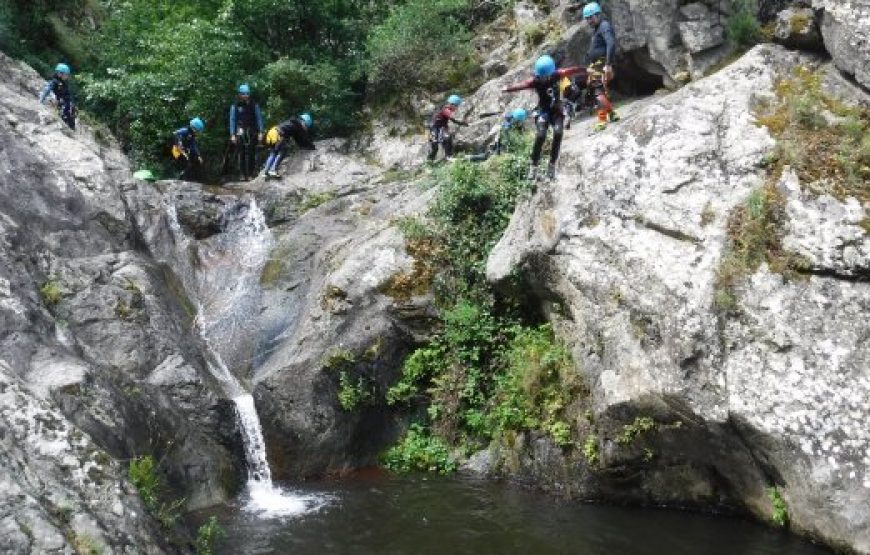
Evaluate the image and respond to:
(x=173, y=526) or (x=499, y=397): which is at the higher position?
(x=173, y=526)

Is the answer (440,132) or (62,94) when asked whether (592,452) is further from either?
(62,94)

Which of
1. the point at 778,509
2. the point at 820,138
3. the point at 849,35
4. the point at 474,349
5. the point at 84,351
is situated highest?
the point at 84,351

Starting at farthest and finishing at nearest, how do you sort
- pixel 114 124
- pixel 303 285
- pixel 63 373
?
pixel 114 124 < pixel 303 285 < pixel 63 373

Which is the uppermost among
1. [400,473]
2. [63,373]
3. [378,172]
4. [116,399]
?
[63,373]

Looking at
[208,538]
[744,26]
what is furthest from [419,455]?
[744,26]

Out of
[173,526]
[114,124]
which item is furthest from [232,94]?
[173,526]

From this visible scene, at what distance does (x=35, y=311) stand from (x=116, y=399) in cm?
166

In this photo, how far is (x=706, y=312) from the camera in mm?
9000

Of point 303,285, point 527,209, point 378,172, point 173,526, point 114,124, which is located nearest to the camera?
point 173,526

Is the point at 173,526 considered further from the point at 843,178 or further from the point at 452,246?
the point at 843,178

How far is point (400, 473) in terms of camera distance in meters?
11.5

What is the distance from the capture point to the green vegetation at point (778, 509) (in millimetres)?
8312

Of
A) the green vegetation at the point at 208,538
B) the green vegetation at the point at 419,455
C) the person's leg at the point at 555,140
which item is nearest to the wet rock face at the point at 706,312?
the person's leg at the point at 555,140

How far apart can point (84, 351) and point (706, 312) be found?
8.47 meters
